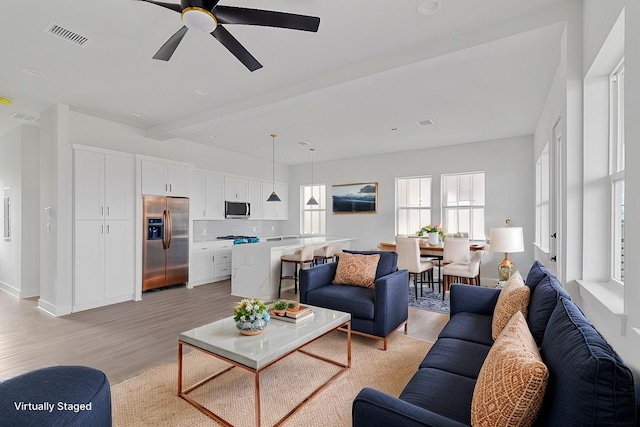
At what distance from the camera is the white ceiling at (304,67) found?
2.51 metres

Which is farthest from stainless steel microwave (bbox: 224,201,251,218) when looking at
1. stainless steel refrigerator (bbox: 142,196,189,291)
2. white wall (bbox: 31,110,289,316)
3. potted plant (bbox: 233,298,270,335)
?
potted plant (bbox: 233,298,270,335)

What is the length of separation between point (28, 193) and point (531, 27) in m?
7.22

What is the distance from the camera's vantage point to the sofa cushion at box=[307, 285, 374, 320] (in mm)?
3176

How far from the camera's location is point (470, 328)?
2.38 m

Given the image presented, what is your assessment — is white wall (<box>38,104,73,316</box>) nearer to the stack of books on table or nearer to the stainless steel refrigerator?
the stainless steel refrigerator

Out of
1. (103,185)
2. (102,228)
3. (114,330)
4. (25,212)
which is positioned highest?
(103,185)

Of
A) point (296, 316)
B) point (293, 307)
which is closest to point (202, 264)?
point (293, 307)

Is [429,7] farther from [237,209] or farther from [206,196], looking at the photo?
[237,209]

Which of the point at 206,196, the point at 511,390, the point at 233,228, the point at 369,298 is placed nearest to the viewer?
the point at 511,390

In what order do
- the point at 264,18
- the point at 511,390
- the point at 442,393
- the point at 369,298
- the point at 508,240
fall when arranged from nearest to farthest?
→ the point at 511,390 < the point at 442,393 < the point at 264,18 < the point at 369,298 < the point at 508,240

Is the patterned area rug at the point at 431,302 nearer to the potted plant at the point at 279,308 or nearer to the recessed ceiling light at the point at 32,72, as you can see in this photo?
the potted plant at the point at 279,308

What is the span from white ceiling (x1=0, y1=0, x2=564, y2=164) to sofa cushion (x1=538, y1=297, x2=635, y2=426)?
7.84 feet

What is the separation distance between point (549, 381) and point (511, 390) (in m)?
0.16

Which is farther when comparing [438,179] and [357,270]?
[438,179]
